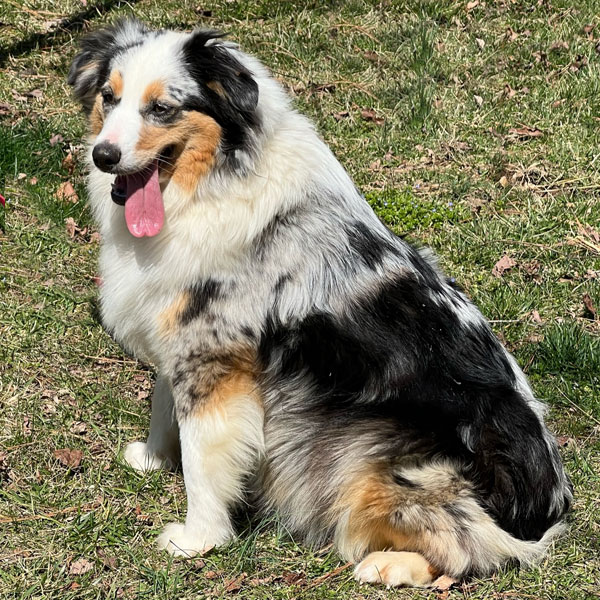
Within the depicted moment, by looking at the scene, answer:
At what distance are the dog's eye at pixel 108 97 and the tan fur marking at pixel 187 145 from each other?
241 millimetres

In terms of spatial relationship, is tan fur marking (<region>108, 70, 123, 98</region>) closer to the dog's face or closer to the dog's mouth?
the dog's face

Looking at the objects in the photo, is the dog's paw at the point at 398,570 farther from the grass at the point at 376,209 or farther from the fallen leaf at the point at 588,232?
the fallen leaf at the point at 588,232

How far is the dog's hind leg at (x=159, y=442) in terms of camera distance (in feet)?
13.1

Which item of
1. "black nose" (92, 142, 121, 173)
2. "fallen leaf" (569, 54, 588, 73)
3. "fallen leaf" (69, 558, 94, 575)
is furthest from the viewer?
"fallen leaf" (569, 54, 588, 73)

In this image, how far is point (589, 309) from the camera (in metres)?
5.24

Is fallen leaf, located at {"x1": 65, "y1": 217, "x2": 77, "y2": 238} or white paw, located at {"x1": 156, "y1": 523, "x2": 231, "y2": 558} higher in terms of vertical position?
fallen leaf, located at {"x1": 65, "y1": 217, "x2": 77, "y2": 238}

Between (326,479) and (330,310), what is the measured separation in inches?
29.1

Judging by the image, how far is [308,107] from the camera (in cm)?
725

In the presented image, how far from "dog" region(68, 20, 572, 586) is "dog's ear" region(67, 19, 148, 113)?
0.08 feet

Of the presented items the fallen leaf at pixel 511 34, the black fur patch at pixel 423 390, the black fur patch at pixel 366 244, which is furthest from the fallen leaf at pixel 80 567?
the fallen leaf at pixel 511 34

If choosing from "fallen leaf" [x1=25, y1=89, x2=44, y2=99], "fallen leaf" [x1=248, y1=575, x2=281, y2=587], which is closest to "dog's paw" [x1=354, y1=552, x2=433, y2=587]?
"fallen leaf" [x1=248, y1=575, x2=281, y2=587]

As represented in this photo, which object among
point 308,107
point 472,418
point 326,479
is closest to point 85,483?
point 326,479

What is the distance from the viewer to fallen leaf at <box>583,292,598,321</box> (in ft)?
→ 17.1

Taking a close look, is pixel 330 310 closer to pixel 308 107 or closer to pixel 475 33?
pixel 308 107
